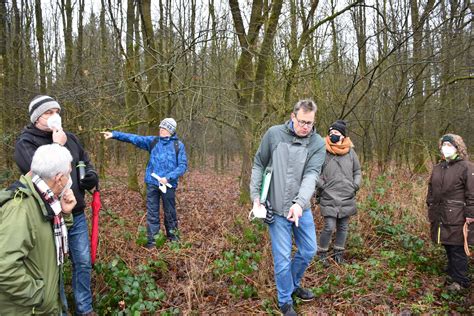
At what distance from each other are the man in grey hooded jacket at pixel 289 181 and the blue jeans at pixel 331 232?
1330mm

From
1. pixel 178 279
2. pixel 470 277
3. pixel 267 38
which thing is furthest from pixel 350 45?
pixel 178 279

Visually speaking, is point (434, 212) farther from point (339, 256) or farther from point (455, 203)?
point (339, 256)

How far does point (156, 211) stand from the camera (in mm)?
5316

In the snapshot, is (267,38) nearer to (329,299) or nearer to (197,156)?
(329,299)

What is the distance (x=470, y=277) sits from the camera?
14.7ft

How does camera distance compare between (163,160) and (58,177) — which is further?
(163,160)

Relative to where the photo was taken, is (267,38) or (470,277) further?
(267,38)

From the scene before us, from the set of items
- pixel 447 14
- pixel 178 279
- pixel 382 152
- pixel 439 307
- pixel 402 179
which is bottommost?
pixel 439 307

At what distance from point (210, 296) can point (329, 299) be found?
1.36m

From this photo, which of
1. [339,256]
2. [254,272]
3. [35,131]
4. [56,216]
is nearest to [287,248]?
[254,272]

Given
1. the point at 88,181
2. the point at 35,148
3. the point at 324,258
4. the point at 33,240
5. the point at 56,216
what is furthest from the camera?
the point at 324,258

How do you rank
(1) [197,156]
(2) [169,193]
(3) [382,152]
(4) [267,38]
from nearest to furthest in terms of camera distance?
(2) [169,193]
(4) [267,38]
(3) [382,152]
(1) [197,156]

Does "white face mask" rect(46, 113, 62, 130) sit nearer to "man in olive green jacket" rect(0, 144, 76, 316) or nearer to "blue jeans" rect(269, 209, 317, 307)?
"man in olive green jacket" rect(0, 144, 76, 316)

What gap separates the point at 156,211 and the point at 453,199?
161 inches
